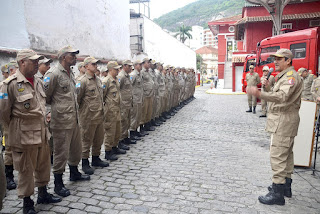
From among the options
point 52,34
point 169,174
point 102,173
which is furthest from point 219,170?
point 52,34

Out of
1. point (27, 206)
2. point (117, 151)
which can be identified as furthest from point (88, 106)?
point (27, 206)

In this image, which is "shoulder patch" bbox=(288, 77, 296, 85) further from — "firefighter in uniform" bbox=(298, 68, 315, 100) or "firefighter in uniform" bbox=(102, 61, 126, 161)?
"firefighter in uniform" bbox=(298, 68, 315, 100)

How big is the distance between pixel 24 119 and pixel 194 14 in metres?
173

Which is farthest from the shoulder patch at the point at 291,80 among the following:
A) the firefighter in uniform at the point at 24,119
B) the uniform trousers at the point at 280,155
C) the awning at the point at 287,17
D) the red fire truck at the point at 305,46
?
the awning at the point at 287,17

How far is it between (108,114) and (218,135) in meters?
3.58

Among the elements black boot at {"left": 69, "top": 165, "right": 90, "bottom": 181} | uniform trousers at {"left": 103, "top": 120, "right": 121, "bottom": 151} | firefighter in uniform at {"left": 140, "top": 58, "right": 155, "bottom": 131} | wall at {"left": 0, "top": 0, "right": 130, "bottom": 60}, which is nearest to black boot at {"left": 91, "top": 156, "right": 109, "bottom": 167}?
uniform trousers at {"left": 103, "top": 120, "right": 121, "bottom": 151}

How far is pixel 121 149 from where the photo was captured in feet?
19.4

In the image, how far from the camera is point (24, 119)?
311 centimetres

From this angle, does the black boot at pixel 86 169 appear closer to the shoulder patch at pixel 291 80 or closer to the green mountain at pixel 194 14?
the shoulder patch at pixel 291 80

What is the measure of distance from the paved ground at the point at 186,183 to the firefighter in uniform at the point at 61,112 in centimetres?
46

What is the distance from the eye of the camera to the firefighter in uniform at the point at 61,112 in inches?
149

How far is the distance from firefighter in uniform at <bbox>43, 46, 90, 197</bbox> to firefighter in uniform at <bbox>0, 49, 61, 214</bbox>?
19.7 inches

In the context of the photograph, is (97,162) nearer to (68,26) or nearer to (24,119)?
(24,119)

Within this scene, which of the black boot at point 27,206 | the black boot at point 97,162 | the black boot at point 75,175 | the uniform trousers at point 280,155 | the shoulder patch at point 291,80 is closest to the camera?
the black boot at point 27,206
